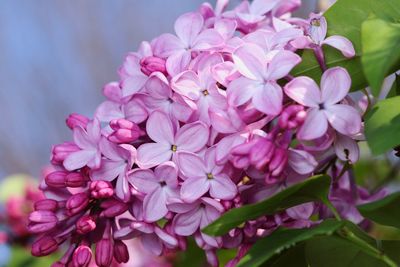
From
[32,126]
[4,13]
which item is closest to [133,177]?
[32,126]

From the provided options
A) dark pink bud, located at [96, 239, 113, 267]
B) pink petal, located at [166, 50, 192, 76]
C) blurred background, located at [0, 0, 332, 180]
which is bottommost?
blurred background, located at [0, 0, 332, 180]

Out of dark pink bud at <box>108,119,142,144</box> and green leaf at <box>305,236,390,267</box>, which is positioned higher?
dark pink bud at <box>108,119,142,144</box>

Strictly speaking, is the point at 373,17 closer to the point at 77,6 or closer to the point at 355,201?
the point at 355,201

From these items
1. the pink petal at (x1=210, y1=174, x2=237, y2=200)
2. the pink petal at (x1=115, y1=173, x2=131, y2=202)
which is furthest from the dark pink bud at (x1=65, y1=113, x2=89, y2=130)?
the pink petal at (x1=210, y1=174, x2=237, y2=200)

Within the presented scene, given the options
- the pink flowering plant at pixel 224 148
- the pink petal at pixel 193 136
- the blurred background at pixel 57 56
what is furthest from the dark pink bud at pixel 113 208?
the blurred background at pixel 57 56

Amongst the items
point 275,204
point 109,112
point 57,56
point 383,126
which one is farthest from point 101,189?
point 57,56

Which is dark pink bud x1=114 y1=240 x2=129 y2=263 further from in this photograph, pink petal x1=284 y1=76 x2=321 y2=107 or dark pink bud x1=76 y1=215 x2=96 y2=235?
pink petal x1=284 y1=76 x2=321 y2=107
